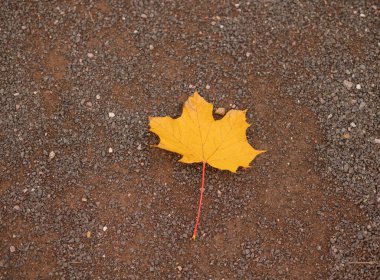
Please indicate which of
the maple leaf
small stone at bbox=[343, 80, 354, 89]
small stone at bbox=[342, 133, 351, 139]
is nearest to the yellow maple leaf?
the maple leaf

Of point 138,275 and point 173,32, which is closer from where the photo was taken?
point 138,275

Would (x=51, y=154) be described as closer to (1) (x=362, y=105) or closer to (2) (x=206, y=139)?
(2) (x=206, y=139)

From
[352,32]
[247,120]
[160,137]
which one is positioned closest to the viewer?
[160,137]

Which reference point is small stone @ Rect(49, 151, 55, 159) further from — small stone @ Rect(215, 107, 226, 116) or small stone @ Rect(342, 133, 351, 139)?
small stone @ Rect(342, 133, 351, 139)

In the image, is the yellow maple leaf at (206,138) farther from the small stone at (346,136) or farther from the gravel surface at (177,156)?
the small stone at (346,136)

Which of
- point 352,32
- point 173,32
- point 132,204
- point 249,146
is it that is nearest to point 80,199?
point 132,204

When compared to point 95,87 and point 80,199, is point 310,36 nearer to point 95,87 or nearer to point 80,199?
point 95,87
